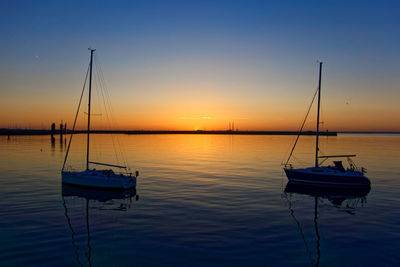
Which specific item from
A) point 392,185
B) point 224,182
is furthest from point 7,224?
point 392,185

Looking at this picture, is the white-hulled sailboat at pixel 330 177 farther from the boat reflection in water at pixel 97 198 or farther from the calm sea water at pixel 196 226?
the boat reflection in water at pixel 97 198

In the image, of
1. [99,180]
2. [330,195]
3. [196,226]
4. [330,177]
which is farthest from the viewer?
[330,177]

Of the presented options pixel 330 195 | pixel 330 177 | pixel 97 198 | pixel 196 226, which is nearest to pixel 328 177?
pixel 330 177

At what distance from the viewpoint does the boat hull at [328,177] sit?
36197mm

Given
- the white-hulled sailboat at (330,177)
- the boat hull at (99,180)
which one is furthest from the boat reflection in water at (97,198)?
the white-hulled sailboat at (330,177)

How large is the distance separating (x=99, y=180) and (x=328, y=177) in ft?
89.9

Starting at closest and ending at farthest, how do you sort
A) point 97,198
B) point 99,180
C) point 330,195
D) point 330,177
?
point 97,198, point 99,180, point 330,195, point 330,177

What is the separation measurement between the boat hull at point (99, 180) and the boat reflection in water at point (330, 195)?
16770 millimetres

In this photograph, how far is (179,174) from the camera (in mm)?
45219

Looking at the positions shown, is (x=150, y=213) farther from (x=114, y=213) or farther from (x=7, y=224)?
(x=7, y=224)

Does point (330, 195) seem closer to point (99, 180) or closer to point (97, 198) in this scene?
point (97, 198)

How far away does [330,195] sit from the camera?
110 ft

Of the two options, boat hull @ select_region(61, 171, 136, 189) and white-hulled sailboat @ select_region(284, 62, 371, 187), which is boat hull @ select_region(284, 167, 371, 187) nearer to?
white-hulled sailboat @ select_region(284, 62, 371, 187)

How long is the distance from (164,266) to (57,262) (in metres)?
5.18
